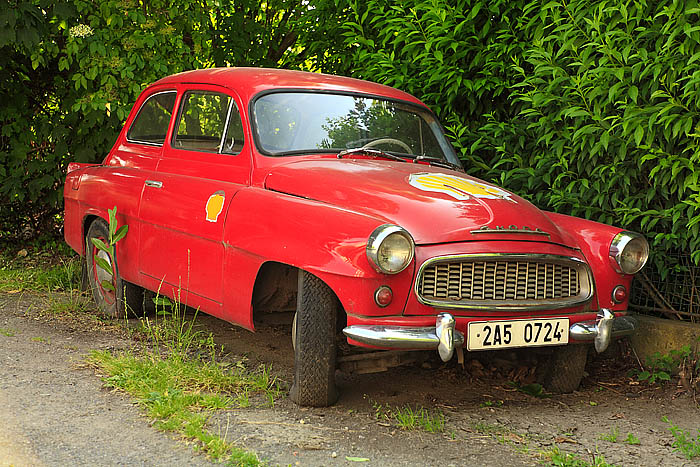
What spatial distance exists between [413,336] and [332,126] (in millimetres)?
1733

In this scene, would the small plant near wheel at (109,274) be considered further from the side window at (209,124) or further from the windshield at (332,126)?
the windshield at (332,126)

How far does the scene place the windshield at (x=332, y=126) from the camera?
15.8 feet

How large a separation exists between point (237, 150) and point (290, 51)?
5.40m

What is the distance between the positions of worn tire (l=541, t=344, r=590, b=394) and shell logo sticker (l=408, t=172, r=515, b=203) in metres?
0.94

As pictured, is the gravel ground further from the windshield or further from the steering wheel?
the steering wheel

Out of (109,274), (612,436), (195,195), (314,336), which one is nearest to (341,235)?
(314,336)

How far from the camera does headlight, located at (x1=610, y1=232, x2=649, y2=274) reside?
14.3 ft

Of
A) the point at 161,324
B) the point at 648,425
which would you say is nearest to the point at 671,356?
the point at 648,425

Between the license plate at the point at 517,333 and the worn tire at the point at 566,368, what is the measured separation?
1.70 ft

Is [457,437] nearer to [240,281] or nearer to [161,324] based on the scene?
[240,281]

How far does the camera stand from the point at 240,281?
437cm

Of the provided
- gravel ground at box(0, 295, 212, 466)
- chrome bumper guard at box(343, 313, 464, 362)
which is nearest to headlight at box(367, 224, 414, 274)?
chrome bumper guard at box(343, 313, 464, 362)

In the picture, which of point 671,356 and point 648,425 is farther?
point 671,356

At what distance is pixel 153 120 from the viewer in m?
5.85
